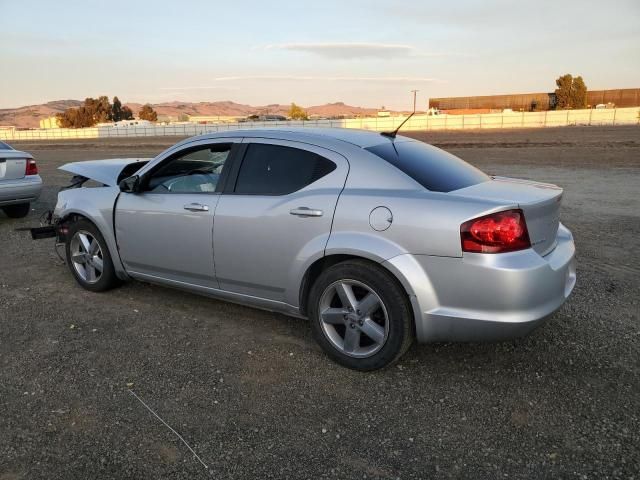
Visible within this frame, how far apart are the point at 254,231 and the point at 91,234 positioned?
7.08 feet

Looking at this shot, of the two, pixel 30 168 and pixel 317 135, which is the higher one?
pixel 317 135

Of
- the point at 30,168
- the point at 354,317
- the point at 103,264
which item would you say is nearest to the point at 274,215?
the point at 354,317

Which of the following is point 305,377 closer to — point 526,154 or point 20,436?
point 20,436

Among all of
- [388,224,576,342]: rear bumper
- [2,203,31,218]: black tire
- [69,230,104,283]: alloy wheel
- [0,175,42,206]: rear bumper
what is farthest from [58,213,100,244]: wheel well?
[2,203,31,218]: black tire

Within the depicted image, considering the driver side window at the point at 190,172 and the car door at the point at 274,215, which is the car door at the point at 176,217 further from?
the car door at the point at 274,215

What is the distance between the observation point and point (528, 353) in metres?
3.89

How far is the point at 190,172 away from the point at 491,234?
115 inches

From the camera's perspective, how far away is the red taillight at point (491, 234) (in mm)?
3146

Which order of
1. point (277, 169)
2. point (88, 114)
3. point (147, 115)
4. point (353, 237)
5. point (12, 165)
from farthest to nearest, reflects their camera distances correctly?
point (147, 115), point (88, 114), point (12, 165), point (277, 169), point (353, 237)

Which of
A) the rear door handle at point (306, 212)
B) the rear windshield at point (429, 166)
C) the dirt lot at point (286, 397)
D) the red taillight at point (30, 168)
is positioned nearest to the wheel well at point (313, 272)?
the rear door handle at point (306, 212)

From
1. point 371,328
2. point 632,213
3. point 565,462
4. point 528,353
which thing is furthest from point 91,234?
point 632,213

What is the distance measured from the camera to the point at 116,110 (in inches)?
5792

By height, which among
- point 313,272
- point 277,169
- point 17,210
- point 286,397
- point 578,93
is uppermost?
point 578,93

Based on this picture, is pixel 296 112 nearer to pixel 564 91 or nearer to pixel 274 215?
pixel 564 91
